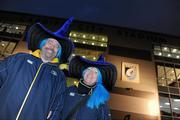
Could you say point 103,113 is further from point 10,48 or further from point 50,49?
point 10,48

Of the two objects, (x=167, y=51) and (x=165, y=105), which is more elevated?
(x=167, y=51)

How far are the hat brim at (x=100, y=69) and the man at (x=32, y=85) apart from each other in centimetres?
95

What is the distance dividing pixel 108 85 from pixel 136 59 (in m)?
11.2

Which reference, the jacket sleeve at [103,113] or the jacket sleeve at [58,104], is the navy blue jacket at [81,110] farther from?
the jacket sleeve at [58,104]

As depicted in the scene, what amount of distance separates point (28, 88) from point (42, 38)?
54.4 inches

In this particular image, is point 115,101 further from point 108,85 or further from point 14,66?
point 14,66

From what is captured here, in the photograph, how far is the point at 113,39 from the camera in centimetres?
1600

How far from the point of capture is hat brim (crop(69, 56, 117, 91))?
13.6 feet

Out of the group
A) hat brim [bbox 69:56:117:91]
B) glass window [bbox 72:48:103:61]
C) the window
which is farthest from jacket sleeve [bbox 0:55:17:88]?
the window

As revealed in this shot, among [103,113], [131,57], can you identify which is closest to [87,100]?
[103,113]

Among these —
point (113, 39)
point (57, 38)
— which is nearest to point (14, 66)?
point (57, 38)

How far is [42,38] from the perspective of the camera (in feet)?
12.1

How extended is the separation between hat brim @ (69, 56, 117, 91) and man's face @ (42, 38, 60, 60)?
1.04m

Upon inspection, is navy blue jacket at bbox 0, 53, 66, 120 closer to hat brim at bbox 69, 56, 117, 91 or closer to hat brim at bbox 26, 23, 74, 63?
hat brim at bbox 26, 23, 74, 63
